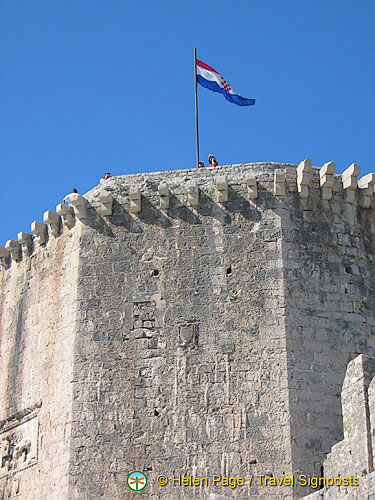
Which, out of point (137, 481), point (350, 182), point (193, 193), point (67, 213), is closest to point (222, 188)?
point (193, 193)

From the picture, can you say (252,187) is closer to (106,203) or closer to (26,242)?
(106,203)

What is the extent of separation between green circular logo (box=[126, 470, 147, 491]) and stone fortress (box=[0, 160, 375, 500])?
0.24ft

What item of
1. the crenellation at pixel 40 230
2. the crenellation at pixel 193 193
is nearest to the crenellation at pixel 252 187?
the crenellation at pixel 193 193

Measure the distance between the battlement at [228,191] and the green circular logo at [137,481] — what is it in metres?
4.18

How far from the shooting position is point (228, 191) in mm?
16172

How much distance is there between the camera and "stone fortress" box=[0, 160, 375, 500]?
14664 mm

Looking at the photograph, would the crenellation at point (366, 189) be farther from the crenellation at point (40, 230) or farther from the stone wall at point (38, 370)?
the crenellation at point (40, 230)

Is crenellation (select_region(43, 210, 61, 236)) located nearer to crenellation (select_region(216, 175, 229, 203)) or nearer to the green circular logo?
crenellation (select_region(216, 175, 229, 203))

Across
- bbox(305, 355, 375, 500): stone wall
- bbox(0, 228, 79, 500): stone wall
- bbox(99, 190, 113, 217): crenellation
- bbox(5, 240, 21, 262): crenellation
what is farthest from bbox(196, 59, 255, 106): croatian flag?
bbox(305, 355, 375, 500): stone wall

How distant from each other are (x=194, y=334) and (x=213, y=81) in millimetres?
5077

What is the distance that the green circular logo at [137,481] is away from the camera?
1462 centimetres

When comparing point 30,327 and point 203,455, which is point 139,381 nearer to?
point 203,455

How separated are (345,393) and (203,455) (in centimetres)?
279

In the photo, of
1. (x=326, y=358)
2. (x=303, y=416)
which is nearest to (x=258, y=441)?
(x=303, y=416)
